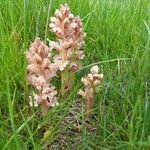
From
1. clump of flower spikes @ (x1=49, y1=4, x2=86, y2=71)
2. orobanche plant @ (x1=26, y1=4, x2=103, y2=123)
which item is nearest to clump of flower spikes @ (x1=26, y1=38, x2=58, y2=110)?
orobanche plant @ (x1=26, y1=4, x2=103, y2=123)

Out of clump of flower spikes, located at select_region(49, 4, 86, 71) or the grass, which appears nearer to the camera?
the grass

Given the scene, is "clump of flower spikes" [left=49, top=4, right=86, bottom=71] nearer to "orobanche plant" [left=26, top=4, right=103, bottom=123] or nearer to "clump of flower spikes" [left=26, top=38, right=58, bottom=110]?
"orobanche plant" [left=26, top=4, right=103, bottom=123]

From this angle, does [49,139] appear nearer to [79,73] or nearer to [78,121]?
[78,121]

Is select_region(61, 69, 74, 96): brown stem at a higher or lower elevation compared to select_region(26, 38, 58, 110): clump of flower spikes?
lower

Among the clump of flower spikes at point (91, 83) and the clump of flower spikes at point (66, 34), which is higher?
the clump of flower spikes at point (66, 34)

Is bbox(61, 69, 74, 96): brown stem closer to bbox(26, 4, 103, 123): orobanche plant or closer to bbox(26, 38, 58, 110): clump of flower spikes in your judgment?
bbox(26, 4, 103, 123): orobanche plant

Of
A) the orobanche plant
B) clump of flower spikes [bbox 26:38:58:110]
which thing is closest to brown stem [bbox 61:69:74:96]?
the orobanche plant

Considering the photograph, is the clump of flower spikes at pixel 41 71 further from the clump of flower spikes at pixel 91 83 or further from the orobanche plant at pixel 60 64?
the clump of flower spikes at pixel 91 83

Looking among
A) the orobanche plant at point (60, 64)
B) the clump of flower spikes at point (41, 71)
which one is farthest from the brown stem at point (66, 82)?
the clump of flower spikes at point (41, 71)
